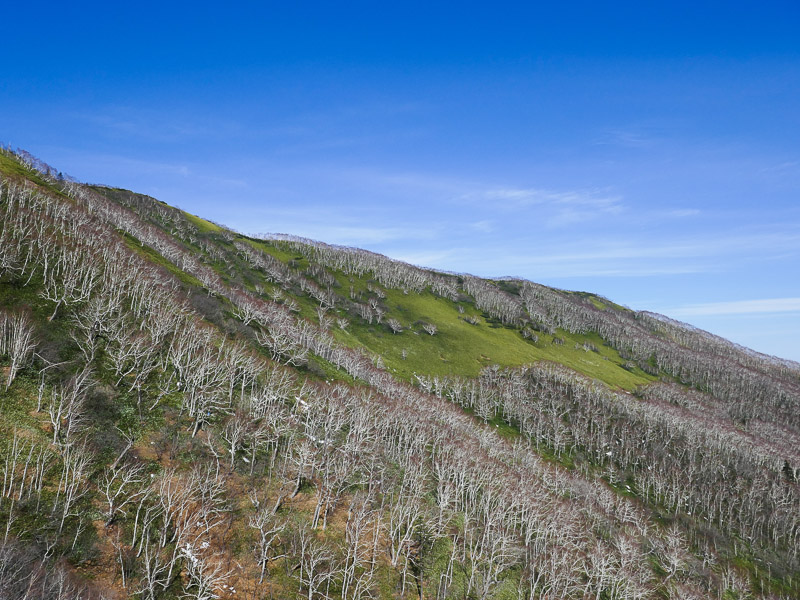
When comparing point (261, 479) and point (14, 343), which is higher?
point (14, 343)

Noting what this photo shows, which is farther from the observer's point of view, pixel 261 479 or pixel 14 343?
pixel 261 479

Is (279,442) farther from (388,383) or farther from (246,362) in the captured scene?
(388,383)

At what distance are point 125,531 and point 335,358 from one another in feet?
283

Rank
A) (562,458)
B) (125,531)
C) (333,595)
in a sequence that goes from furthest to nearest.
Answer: (562,458) < (333,595) < (125,531)

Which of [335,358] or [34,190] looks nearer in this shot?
[34,190]

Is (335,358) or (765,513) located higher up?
(335,358)

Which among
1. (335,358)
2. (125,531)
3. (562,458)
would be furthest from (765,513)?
(125,531)

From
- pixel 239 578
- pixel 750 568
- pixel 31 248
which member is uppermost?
pixel 31 248

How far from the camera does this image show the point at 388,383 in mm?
117750

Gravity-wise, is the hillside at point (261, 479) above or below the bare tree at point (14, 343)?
below

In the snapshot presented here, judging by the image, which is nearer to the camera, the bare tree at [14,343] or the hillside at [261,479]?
the hillside at [261,479]

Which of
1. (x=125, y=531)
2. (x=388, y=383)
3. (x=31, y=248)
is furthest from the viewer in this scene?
(x=388, y=383)

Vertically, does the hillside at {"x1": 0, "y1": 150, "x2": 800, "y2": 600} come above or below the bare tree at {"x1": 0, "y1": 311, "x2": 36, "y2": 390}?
below

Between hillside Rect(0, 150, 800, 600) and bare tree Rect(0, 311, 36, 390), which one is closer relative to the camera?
hillside Rect(0, 150, 800, 600)
